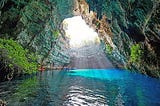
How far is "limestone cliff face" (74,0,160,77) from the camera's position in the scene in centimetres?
2667

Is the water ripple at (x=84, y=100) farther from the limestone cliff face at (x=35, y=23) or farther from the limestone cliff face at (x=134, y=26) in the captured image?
the limestone cliff face at (x=35, y=23)

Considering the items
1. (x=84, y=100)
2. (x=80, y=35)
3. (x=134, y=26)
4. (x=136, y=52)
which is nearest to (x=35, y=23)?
(x=134, y=26)

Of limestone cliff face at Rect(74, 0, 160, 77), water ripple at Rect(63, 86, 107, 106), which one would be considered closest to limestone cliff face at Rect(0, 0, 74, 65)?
limestone cliff face at Rect(74, 0, 160, 77)

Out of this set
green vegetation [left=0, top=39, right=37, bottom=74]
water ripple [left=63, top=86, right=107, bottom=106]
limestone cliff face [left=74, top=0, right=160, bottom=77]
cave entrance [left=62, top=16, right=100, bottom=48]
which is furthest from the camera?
cave entrance [left=62, top=16, right=100, bottom=48]

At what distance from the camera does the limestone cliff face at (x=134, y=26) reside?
26.7 meters

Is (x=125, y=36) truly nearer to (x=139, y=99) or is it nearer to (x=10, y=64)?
(x=10, y=64)

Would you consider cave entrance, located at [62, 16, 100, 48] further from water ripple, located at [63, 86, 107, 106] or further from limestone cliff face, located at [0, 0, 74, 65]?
water ripple, located at [63, 86, 107, 106]

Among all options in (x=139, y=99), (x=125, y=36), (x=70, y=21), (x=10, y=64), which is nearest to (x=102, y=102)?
(x=139, y=99)

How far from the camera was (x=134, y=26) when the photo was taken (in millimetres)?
31203

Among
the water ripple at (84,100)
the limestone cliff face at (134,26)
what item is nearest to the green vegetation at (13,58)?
the water ripple at (84,100)

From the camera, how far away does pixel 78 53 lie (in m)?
78.1

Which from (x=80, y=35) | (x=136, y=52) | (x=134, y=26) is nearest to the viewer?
(x=134, y=26)

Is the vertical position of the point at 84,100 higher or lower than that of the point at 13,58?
lower

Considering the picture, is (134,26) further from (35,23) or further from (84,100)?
(84,100)
